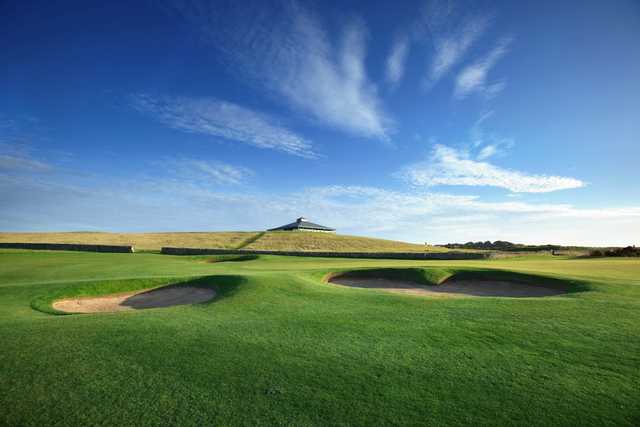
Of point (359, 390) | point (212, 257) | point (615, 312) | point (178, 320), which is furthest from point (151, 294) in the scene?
point (212, 257)

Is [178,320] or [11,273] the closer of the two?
[178,320]

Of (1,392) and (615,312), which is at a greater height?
(615,312)

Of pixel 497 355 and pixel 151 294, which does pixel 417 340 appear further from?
pixel 151 294

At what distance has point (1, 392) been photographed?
4703 mm

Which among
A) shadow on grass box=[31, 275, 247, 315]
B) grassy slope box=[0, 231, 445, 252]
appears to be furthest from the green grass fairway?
grassy slope box=[0, 231, 445, 252]

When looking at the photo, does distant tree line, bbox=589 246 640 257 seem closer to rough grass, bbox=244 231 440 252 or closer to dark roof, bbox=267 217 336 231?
rough grass, bbox=244 231 440 252

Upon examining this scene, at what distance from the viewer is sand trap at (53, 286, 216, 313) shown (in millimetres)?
12516

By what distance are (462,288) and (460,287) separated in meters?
0.19

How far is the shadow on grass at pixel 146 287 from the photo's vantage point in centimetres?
1235

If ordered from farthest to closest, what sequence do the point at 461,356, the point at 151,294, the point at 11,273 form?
the point at 11,273 < the point at 151,294 < the point at 461,356

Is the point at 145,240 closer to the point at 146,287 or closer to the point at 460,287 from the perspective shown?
the point at 146,287

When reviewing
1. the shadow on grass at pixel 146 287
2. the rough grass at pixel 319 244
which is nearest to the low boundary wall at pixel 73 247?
the rough grass at pixel 319 244

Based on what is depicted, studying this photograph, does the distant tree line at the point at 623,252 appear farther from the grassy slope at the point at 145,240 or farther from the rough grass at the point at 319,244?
the grassy slope at the point at 145,240

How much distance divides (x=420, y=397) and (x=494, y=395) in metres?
0.98
